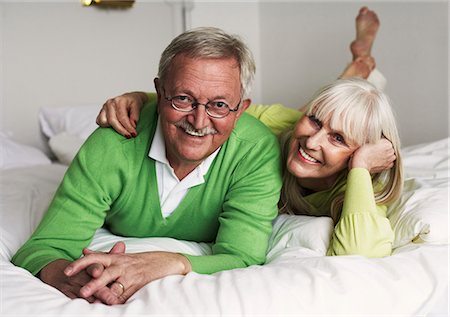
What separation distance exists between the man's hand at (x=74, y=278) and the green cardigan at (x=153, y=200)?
85mm

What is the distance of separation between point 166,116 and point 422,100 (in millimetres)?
1740

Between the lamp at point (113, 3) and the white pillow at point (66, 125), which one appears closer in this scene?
the white pillow at point (66, 125)

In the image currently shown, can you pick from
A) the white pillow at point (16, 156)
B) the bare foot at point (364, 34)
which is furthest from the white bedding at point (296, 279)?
the bare foot at point (364, 34)

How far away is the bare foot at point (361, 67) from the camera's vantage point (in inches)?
93.8

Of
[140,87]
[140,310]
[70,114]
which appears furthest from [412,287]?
[140,87]

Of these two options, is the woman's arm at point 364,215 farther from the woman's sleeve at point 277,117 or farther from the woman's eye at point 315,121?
the woman's sleeve at point 277,117

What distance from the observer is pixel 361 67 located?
2.41 m

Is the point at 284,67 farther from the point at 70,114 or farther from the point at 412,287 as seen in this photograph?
the point at 412,287

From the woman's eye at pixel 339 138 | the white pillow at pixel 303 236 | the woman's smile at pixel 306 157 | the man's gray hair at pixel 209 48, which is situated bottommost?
the white pillow at pixel 303 236

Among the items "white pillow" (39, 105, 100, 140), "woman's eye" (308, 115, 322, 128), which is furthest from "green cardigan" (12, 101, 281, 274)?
"white pillow" (39, 105, 100, 140)

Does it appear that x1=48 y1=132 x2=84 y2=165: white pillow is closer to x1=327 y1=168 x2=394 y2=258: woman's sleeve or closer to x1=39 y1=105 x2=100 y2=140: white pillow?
x1=39 y1=105 x2=100 y2=140: white pillow

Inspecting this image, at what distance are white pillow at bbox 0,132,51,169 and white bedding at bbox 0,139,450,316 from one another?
768 millimetres

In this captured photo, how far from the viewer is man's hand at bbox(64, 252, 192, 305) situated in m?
1.11

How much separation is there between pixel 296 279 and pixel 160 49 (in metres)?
2.23
